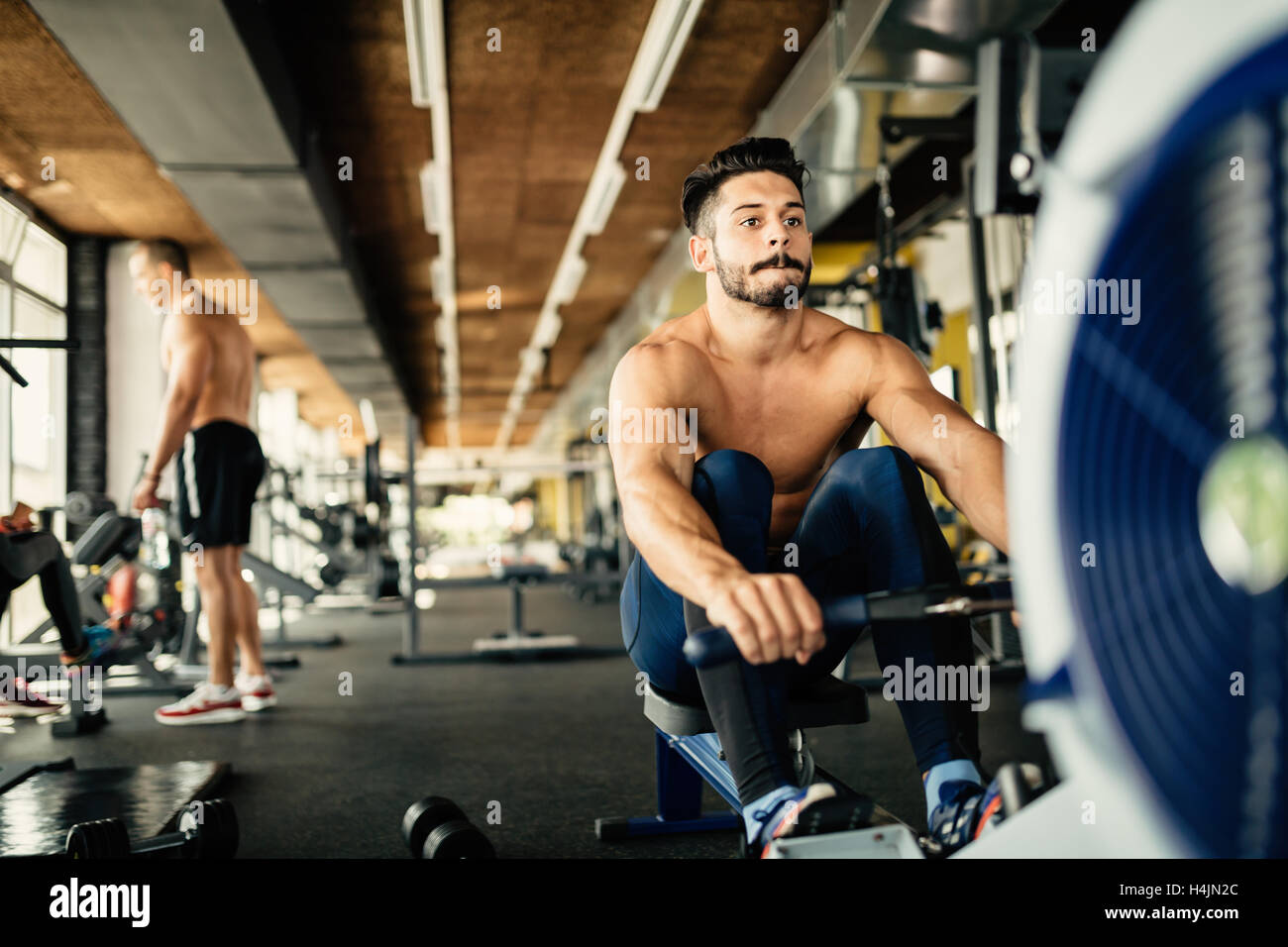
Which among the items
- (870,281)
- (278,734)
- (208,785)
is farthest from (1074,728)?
(870,281)

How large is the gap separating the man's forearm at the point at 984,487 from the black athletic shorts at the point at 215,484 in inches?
93.2

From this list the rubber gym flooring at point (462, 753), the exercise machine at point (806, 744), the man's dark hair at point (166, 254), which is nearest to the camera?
the exercise machine at point (806, 744)

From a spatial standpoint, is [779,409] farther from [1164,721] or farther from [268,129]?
[268,129]

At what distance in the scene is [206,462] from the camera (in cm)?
291

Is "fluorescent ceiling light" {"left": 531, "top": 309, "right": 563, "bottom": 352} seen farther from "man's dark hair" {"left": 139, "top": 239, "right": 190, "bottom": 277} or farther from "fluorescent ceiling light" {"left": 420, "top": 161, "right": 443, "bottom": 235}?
"man's dark hair" {"left": 139, "top": 239, "right": 190, "bottom": 277}

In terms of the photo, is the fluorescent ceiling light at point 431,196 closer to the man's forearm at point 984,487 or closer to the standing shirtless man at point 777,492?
the standing shirtless man at point 777,492

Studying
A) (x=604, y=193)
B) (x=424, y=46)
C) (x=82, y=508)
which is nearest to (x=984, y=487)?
(x=424, y=46)

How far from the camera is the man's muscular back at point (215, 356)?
2.92 meters

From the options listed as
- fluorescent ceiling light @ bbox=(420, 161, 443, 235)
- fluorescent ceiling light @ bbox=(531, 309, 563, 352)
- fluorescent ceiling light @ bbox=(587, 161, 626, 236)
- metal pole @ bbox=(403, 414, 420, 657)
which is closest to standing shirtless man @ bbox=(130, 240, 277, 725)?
metal pole @ bbox=(403, 414, 420, 657)

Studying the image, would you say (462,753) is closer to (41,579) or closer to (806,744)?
(41,579)

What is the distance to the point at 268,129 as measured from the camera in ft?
13.1

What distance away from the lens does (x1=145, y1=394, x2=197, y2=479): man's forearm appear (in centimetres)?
287

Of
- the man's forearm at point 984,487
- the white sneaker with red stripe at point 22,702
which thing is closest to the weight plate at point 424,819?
the man's forearm at point 984,487

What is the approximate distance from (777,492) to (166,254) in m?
2.23
